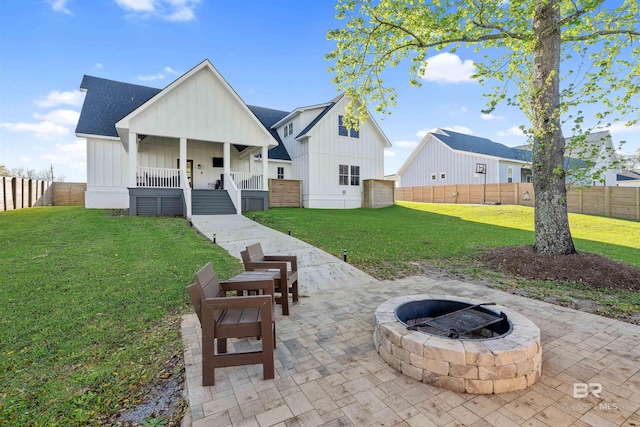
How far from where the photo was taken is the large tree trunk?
692 cm

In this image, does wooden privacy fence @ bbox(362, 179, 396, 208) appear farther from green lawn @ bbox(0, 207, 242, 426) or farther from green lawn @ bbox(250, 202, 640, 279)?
green lawn @ bbox(0, 207, 242, 426)

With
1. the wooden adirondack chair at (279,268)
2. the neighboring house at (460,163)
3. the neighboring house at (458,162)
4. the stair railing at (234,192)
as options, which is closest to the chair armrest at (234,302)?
the wooden adirondack chair at (279,268)

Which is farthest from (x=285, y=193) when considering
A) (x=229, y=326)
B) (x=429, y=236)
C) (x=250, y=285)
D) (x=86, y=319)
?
(x=229, y=326)

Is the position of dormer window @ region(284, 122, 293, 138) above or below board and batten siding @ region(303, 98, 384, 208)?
above

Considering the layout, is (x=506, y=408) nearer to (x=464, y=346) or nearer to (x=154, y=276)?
(x=464, y=346)

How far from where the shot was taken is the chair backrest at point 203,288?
104 inches

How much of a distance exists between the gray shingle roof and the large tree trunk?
1503 cm

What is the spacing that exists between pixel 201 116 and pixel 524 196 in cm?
2118

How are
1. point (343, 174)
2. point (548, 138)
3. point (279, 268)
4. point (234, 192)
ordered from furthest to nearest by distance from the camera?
point (343, 174), point (234, 192), point (548, 138), point (279, 268)

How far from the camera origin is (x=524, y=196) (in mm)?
20109

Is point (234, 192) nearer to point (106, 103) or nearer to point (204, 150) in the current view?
point (204, 150)

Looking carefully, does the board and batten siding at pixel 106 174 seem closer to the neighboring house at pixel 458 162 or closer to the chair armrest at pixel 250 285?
the chair armrest at pixel 250 285

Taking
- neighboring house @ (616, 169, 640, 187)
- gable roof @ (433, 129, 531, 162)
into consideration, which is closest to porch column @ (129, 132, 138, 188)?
gable roof @ (433, 129, 531, 162)

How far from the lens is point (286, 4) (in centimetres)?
1093
